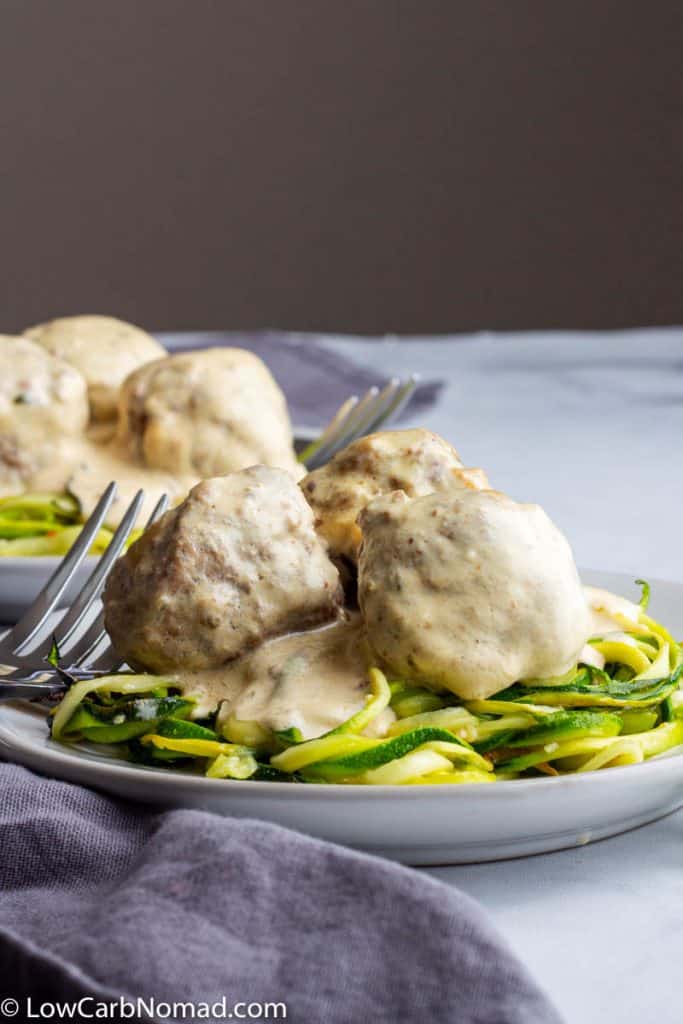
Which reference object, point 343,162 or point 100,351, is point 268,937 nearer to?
point 100,351

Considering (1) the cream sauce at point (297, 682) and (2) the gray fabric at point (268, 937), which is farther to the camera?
(1) the cream sauce at point (297, 682)

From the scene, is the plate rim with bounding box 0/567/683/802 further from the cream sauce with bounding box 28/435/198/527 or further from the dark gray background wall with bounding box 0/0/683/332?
the dark gray background wall with bounding box 0/0/683/332

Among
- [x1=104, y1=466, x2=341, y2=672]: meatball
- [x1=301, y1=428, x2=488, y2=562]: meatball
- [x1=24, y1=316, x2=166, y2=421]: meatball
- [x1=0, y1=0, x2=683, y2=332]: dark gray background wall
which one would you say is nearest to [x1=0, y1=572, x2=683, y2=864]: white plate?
[x1=104, y1=466, x2=341, y2=672]: meatball

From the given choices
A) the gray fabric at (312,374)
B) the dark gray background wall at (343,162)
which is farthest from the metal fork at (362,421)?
the dark gray background wall at (343,162)

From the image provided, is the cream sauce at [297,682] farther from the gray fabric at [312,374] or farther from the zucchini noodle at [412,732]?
the gray fabric at [312,374]

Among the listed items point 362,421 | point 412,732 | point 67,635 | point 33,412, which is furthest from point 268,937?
point 362,421

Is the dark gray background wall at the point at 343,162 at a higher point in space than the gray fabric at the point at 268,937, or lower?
lower
